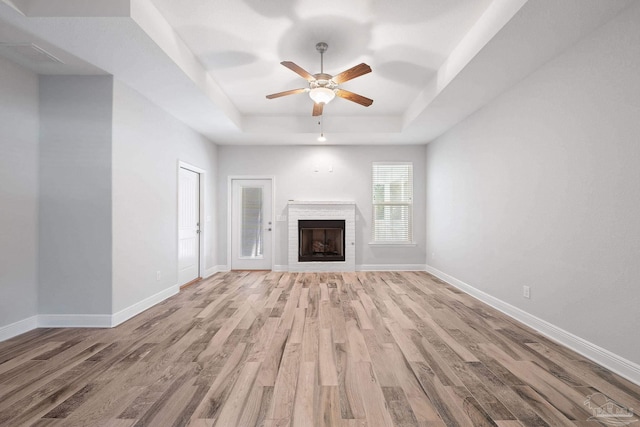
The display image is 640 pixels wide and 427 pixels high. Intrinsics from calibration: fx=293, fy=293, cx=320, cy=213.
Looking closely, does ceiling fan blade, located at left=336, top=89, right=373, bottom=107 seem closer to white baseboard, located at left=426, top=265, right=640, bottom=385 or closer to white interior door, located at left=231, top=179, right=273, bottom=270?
white baseboard, located at left=426, top=265, right=640, bottom=385

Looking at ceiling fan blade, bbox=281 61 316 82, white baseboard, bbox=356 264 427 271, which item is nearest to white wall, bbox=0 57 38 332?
ceiling fan blade, bbox=281 61 316 82

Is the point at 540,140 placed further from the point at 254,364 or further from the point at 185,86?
the point at 185,86

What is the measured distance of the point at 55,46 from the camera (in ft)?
8.26

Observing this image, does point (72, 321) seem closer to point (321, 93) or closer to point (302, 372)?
point (302, 372)

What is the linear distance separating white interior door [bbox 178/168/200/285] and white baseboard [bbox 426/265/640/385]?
4455mm

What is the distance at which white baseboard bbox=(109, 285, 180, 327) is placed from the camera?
3072 mm

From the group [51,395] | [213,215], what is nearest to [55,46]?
[51,395]

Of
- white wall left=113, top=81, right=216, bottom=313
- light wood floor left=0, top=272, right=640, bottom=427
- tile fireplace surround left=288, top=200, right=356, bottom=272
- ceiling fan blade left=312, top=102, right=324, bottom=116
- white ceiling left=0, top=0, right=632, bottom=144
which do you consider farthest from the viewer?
tile fireplace surround left=288, top=200, right=356, bottom=272

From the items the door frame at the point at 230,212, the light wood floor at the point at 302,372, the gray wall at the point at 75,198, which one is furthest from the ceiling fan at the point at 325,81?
the door frame at the point at 230,212

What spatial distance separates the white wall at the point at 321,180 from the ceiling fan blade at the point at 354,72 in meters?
3.08

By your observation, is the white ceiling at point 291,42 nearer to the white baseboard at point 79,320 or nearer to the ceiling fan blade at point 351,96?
the ceiling fan blade at point 351,96

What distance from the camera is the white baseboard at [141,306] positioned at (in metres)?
3.07

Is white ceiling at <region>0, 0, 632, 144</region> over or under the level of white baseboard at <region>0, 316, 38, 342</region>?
over

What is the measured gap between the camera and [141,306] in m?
3.48
